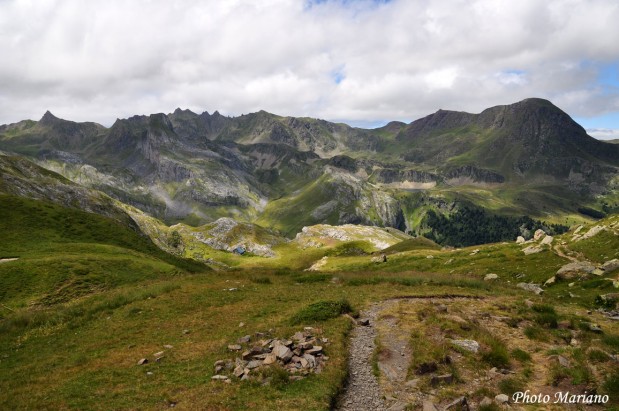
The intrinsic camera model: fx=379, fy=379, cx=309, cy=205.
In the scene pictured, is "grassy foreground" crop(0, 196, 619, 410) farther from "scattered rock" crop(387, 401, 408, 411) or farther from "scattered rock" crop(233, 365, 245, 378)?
"scattered rock" crop(387, 401, 408, 411)

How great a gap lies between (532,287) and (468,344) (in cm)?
2799

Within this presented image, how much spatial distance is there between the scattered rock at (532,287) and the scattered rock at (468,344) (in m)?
24.9

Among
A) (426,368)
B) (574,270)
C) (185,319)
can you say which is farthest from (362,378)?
(574,270)

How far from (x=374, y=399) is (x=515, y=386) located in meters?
7.54

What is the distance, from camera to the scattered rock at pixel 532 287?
4547 cm

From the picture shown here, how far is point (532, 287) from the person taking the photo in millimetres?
47594

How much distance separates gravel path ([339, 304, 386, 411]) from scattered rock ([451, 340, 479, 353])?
5.62 m

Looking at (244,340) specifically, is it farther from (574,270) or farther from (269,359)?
(574,270)

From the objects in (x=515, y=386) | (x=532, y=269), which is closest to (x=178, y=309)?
(x=515, y=386)

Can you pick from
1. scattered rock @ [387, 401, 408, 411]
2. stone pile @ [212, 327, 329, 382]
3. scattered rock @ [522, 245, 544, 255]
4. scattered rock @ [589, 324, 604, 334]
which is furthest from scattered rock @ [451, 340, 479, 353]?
scattered rock @ [522, 245, 544, 255]

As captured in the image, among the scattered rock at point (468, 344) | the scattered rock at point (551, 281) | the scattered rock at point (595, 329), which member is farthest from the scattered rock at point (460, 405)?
the scattered rock at point (551, 281)

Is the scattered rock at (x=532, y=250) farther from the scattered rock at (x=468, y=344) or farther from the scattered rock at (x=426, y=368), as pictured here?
the scattered rock at (x=426, y=368)

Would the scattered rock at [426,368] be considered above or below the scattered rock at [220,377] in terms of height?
above

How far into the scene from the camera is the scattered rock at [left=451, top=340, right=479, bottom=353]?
24944 mm
